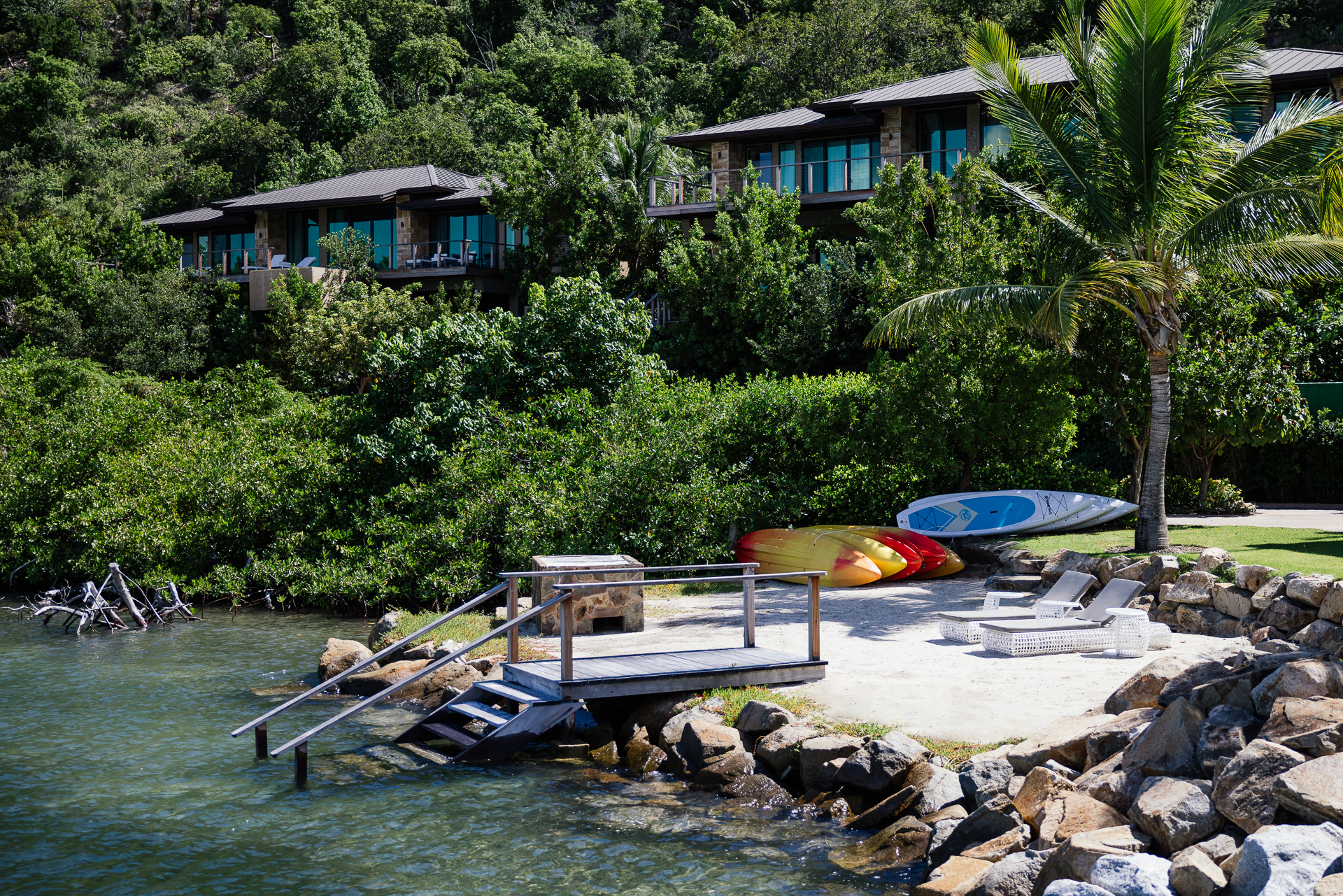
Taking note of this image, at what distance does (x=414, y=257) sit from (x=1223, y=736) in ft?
119

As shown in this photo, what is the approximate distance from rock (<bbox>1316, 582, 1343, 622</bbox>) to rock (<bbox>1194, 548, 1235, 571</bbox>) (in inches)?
73.3

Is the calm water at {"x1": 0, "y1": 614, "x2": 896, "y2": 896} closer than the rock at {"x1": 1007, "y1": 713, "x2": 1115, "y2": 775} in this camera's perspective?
Yes

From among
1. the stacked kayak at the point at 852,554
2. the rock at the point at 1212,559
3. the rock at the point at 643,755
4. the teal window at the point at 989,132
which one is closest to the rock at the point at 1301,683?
the rock at the point at 643,755

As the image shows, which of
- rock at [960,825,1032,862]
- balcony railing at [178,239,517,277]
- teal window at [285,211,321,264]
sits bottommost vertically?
rock at [960,825,1032,862]

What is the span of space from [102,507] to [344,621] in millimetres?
Answer: 5437

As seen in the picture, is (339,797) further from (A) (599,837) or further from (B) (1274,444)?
(B) (1274,444)

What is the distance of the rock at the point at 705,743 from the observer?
30.5ft

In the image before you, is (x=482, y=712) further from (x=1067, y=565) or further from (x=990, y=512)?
(x=990, y=512)

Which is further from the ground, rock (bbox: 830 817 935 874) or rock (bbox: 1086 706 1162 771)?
rock (bbox: 1086 706 1162 771)

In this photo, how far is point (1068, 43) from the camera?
49.4ft

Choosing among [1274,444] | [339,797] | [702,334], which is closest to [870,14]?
[702,334]

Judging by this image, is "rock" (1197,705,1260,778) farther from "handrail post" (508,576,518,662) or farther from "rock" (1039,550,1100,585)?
"rock" (1039,550,1100,585)

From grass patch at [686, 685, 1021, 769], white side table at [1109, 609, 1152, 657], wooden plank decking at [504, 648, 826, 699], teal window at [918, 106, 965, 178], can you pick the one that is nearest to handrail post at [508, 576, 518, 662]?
wooden plank decking at [504, 648, 826, 699]

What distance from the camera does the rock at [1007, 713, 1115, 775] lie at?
7859 millimetres
